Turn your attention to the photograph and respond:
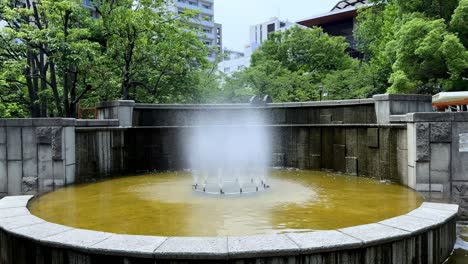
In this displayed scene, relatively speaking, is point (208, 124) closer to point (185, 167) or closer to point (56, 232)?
point (185, 167)

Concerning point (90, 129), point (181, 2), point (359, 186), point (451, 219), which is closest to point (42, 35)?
point (90, 129)

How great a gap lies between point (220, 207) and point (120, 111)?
6.96 metres

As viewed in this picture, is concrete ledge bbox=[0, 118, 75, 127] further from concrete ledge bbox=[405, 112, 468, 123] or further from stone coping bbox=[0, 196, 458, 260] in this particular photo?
concrete ledge bbox=[405, 112, 468, 123]

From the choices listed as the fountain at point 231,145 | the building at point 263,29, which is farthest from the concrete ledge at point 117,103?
the building at point 263,29

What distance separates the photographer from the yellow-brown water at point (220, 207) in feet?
19.9

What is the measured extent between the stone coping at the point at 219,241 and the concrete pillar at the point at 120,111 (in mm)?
7703

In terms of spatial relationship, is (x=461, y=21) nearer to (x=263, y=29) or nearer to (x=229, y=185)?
(x=229, y=185)

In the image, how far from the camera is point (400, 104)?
11.1 meters

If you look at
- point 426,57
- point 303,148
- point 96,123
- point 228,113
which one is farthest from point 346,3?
point 96,123

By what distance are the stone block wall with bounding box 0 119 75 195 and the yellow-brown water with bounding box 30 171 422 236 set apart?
2.27 feet

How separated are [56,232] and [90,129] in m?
6.49

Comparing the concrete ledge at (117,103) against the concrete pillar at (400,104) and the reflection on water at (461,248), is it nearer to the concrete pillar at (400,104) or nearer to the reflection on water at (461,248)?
the concrete pillar at (400,104)

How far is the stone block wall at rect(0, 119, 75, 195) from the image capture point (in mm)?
9703

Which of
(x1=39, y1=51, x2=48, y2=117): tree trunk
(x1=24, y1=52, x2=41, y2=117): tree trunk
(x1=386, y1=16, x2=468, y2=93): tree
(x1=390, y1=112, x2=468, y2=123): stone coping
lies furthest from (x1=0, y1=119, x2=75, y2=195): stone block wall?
(x1=386, y1=16, x2=468, y2=93): tree
